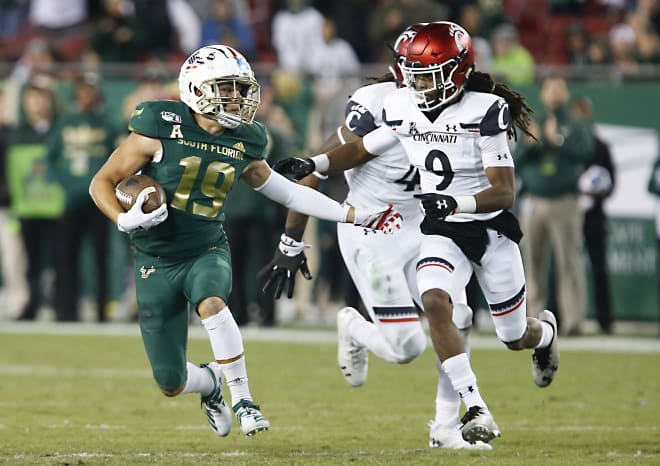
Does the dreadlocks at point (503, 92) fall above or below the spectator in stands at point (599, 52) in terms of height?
above

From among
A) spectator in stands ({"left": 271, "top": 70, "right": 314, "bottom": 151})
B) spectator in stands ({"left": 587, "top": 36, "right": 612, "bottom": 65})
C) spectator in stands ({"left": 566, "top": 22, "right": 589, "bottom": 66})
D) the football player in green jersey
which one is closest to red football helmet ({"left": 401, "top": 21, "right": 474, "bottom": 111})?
the football player in green jersey

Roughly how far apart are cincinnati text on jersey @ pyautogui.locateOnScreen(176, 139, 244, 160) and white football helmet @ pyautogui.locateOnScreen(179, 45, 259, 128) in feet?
0.33

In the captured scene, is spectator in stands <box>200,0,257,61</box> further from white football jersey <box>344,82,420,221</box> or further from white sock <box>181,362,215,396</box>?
white sock <box>181,362,215,396</box>

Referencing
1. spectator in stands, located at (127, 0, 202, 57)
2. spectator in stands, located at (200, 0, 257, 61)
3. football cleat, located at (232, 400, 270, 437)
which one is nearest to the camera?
football cleat, located at (232, 400, 270, 437)

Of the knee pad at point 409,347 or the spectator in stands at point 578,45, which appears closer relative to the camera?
the knee pad at point 409,347

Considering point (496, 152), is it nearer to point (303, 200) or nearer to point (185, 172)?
point (303, 200)

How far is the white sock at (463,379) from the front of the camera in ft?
19.1

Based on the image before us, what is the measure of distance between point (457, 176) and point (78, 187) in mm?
6531

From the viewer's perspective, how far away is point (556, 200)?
11.4 m


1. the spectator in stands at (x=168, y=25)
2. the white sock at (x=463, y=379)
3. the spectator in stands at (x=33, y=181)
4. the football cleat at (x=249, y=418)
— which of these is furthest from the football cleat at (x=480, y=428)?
the spectator in stands at (x=168, y=25)

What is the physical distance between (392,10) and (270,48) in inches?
70.8

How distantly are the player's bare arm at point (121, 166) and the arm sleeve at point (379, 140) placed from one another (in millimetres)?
1108

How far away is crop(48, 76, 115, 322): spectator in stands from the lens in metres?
12.0

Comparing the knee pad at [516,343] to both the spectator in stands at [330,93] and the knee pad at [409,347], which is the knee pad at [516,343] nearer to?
the knee pad at [409,347]
